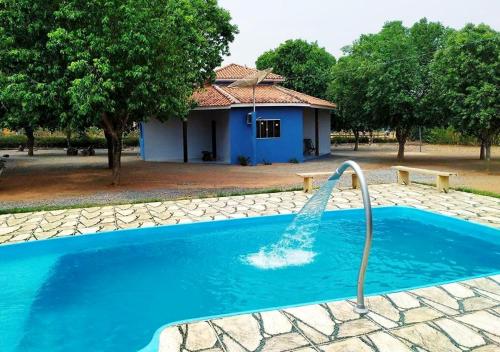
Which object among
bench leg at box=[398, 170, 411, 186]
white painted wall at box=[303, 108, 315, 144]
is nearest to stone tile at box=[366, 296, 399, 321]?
bench leg at box=[398, 170, 411, 186]

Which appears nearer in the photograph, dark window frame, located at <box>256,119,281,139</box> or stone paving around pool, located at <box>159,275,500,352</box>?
stone paving around pool, located at <box>159,275,500,352</box>

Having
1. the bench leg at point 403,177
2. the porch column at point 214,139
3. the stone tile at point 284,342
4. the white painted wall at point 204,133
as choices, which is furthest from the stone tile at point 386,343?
the porch column at point 214,139

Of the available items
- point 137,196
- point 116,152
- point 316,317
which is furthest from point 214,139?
point 316,317

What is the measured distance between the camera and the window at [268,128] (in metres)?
23.0

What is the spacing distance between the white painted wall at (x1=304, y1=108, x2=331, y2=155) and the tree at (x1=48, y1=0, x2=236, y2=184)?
1510 centimetres

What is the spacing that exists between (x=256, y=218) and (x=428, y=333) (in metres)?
5.45

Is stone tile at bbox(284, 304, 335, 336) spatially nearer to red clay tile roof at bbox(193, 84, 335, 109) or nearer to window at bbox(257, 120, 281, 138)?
red clay tile roof at bbox(193, 84, 335, 109)

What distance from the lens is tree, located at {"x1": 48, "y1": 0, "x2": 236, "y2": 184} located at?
445 inches

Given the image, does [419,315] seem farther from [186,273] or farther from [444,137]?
[444,137]

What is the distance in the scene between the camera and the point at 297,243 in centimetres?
825

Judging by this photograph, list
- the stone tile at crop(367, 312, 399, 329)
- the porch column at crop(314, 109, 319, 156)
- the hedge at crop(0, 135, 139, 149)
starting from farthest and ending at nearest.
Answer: the hedge at crop(0, 135, 139, 149), the porch column at crop(314, 109, 319, 156), the stone tile at crop(367, 312, 399, 329)

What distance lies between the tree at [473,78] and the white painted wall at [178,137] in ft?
40.4

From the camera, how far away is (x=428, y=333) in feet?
13.1

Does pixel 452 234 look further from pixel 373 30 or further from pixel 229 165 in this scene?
pixel 373 30
